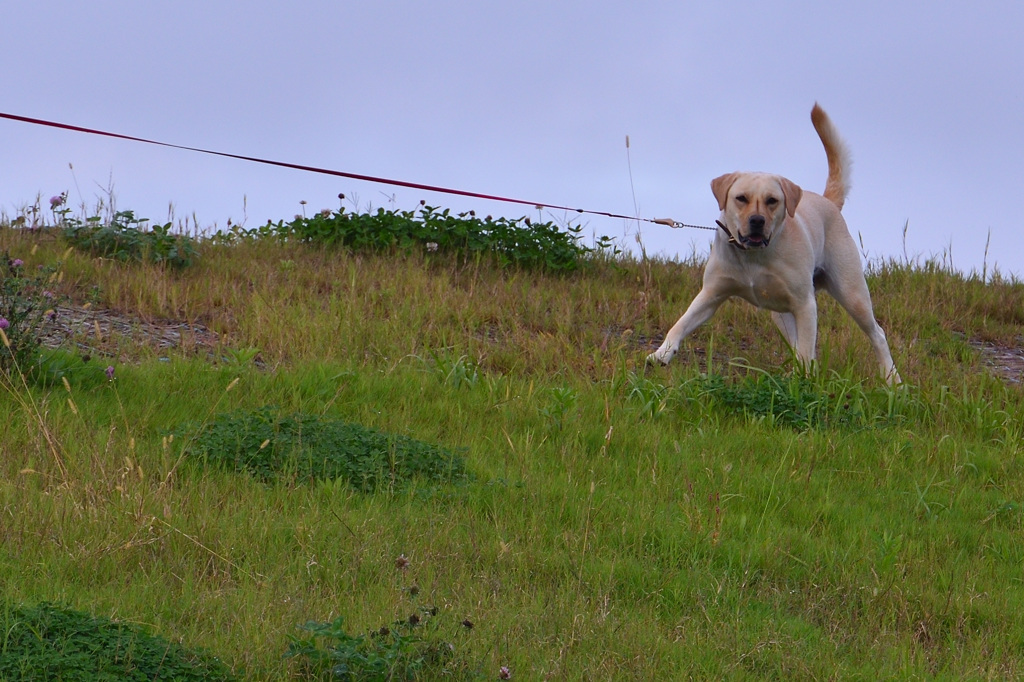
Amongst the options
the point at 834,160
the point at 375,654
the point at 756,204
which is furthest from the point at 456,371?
the point at 834,160

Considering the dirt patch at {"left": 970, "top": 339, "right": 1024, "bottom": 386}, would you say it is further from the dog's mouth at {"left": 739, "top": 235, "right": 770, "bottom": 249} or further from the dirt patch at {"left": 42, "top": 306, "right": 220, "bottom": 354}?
the dirt patch at {"left": 42, "top": 306, "right": 220, "bottom": 354}

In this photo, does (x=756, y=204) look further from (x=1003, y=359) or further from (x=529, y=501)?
(x=1003, y=359)

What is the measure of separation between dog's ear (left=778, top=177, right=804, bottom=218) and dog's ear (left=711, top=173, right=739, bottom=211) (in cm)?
31

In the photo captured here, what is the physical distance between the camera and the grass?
3113mm

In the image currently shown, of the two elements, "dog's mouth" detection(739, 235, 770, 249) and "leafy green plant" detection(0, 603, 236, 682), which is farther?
"dog's mouth" detection(739, 235, 770, 249)

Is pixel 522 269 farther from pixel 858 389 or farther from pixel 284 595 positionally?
pixel 284 595

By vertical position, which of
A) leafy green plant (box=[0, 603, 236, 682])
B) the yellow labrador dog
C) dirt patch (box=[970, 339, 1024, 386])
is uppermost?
the yellow labrador dog

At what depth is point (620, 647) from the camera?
3059 millimetres

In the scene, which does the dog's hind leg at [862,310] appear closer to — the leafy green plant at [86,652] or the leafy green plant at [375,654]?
the leafy green plant at [375,654]

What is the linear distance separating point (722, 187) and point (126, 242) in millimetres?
4700

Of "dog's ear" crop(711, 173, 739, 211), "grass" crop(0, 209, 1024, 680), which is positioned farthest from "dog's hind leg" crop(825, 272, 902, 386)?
"dog's ear" crop(711, 173, 739, 211)

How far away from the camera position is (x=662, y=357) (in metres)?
6.43

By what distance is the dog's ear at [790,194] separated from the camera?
6.46 m

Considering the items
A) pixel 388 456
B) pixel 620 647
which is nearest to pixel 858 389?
pixel 388 456
